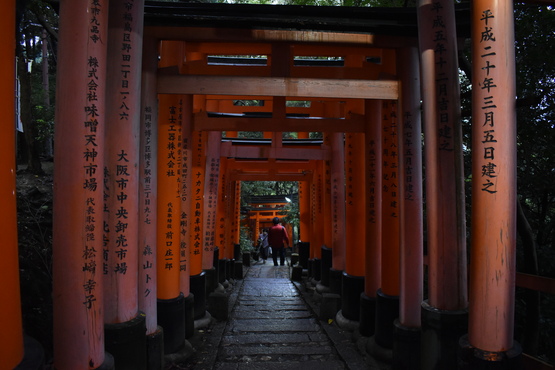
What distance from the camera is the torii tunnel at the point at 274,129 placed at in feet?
10.2

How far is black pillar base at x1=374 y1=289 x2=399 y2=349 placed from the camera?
205 inches

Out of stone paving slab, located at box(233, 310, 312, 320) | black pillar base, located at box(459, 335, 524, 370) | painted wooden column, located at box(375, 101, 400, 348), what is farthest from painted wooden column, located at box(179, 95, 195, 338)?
black pillar base, located at box(459, 335, 524, 370)

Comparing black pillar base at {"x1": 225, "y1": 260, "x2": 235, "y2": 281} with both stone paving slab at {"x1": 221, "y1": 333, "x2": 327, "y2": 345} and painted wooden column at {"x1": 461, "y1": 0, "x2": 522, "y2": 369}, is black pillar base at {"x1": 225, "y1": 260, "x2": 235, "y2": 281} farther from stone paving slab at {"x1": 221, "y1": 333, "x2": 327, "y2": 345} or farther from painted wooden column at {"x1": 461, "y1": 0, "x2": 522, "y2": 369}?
painted wooden column at {"x1": 461, "y1": 0, "x2": 522, "y2": 369}

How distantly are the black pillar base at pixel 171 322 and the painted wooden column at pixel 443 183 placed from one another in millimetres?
3093

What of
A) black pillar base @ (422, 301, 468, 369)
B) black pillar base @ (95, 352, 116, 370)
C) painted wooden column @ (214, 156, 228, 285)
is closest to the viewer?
black pillar base @ (95, 352, 116, 370)

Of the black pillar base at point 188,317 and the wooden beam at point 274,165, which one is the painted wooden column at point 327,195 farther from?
the black pillar base at point 188,317

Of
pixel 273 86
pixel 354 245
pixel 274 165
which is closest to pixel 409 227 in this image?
pixel 273 86

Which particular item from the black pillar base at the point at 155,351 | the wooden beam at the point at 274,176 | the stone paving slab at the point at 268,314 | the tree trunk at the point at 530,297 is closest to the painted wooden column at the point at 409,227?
the black pillar base at the point at 155,351

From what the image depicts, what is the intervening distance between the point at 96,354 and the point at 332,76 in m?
3.99

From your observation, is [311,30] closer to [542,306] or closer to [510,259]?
[510,259]

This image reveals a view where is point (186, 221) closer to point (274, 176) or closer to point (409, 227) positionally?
point (409, 227)

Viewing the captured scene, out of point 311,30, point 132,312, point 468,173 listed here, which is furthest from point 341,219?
point 132,312

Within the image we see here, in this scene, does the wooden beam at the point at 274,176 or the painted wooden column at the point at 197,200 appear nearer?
the painted wooden column at the point at 197,200

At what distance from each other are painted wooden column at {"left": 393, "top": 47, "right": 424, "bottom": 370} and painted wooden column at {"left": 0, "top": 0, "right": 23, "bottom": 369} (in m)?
3.81
